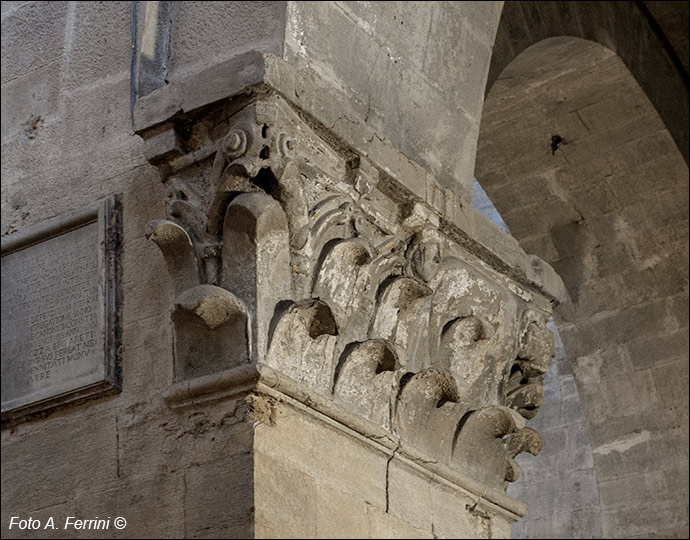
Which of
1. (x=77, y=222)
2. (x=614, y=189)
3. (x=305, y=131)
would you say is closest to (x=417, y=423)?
(x=305, y=131)

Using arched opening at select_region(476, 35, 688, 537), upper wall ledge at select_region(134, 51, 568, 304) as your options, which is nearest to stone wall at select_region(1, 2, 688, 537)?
upper wall ledge at select_region(134, 51, 568, 304)

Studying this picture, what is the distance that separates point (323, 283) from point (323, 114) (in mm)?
397

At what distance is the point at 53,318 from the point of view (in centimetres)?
277

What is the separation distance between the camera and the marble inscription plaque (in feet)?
8.77

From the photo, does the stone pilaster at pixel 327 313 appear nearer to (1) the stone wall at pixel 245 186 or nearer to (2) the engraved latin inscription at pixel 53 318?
(1) the stone wall at pixel 245 186

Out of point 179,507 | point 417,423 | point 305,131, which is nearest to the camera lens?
point 179,507

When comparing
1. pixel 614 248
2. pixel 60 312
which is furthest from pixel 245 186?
pixel 614 248

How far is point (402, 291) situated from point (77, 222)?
2.73ft

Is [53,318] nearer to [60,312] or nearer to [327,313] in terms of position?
[60,312]

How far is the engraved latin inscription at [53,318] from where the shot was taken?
2.70 meters

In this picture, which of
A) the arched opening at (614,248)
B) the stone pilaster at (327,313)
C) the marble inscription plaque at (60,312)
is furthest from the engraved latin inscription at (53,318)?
the arched opening at (614,248)

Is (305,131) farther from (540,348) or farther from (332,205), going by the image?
(540,348)

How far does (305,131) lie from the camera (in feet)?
8.67

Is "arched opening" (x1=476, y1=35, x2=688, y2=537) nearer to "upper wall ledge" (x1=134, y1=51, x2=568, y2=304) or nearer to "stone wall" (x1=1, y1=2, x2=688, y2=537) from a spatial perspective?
"stone wall" (x1=1, y1=2, x2=688, y2=537)
